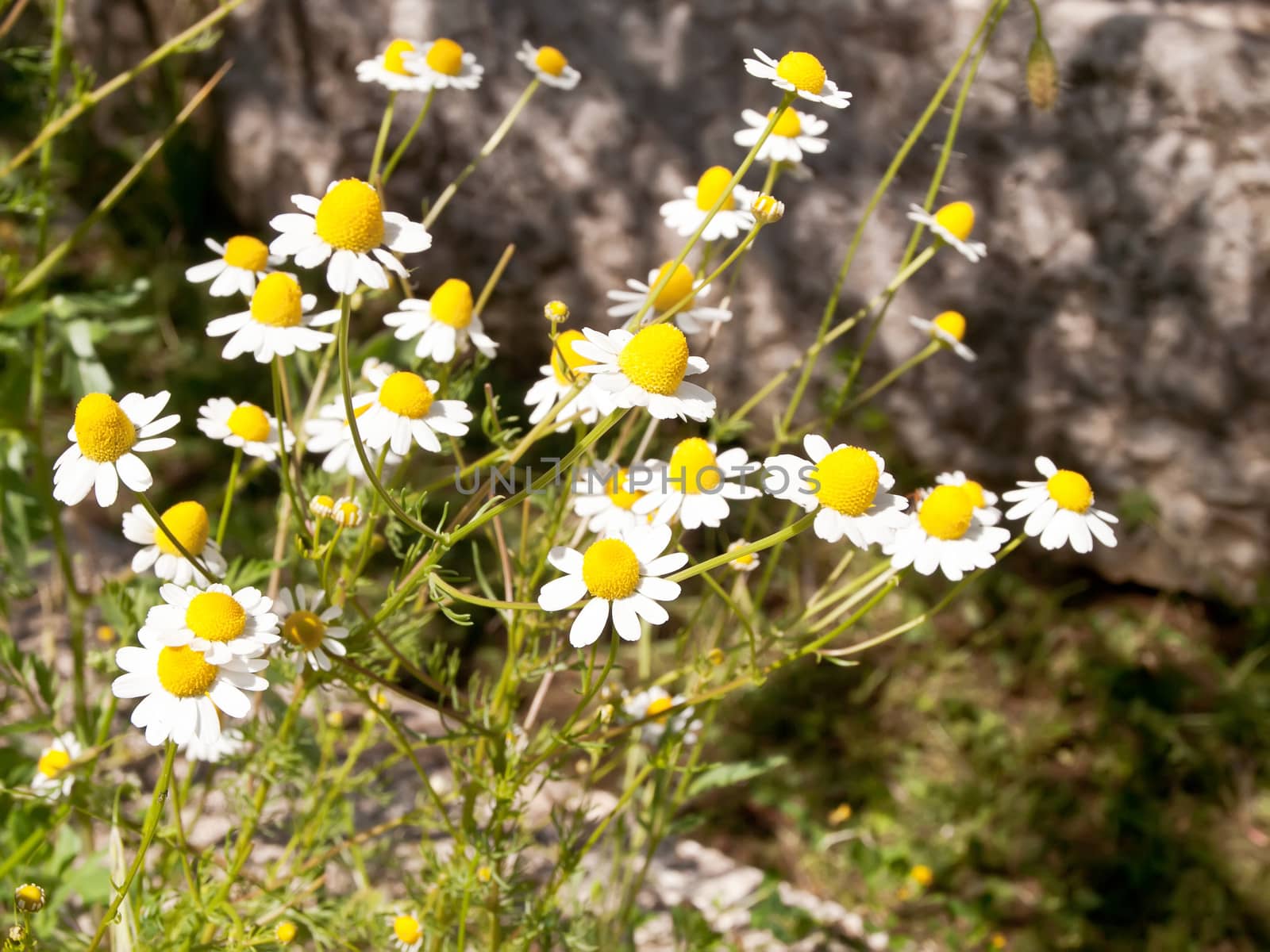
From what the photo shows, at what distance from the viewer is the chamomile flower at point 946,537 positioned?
Answer: 97 cm

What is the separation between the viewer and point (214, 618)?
795 millimetres

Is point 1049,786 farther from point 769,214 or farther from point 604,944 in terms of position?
point 769,214

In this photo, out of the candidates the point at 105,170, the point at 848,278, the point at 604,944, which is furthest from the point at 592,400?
the point at 105,170

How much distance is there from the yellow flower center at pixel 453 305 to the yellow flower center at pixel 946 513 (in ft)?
1.51

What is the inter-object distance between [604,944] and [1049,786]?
42.8 inches

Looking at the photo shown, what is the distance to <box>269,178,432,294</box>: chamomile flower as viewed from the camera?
825 millimetres

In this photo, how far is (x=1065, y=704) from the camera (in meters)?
2.23

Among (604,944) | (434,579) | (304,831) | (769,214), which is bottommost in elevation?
(604,944)

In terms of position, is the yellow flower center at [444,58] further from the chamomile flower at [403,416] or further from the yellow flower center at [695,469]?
the yellow flower center at [695,469]

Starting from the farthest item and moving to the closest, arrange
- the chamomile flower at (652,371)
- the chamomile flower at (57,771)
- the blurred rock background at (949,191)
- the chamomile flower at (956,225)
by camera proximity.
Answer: the blurred rock background at (949,191), the chamomile flower at (956,225), the chamomile flower at (57,771), the chamomile flower at (652,371)

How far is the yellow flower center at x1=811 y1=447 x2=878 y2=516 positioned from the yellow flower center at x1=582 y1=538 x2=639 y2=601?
155mm

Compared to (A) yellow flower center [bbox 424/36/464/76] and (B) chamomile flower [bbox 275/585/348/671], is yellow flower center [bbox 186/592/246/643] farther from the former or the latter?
(A) yellow flower center [bbox 424/36/464/76]

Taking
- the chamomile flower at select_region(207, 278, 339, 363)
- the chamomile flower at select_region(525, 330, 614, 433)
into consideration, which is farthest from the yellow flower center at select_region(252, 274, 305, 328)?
the chamomile flower at select_region(525, 330, 614, 433)

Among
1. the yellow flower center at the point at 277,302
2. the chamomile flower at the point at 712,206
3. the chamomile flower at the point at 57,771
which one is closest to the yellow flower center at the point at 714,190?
the chamomile flower at the point at 712,206
